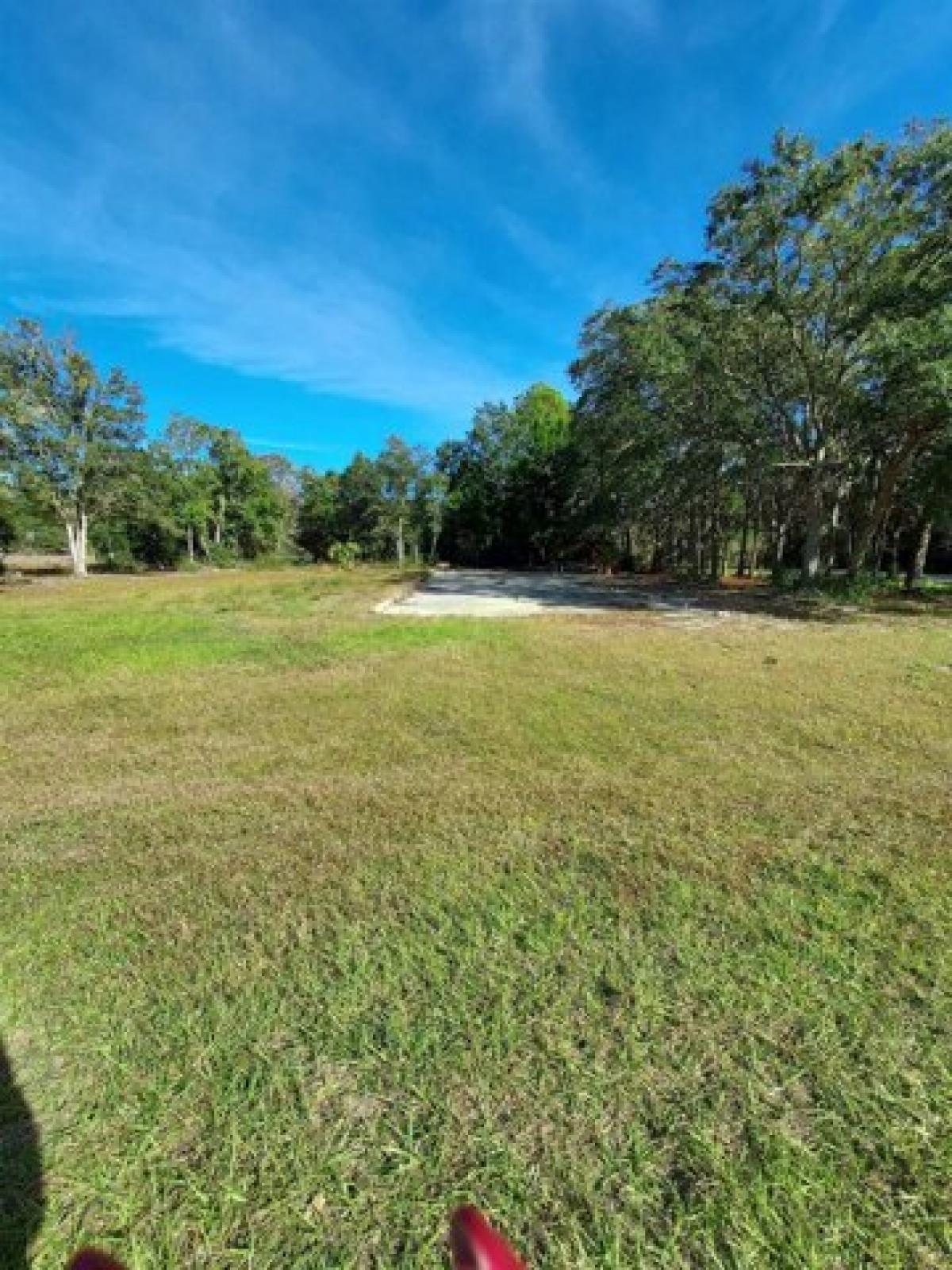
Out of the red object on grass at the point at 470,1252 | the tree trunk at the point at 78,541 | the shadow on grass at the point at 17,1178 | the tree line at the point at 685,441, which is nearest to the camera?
the red object on grass at the point at 470,1252

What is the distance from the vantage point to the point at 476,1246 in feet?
2.48

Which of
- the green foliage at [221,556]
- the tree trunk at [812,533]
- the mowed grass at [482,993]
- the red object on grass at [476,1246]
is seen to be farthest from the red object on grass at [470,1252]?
the green foliage at [221,556]

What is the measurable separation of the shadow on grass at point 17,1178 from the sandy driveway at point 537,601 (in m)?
9.47

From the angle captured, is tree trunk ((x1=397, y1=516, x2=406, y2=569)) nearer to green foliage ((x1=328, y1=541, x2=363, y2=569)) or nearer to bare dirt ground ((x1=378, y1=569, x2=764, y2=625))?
green foliage ((x1=328, y1=541, x2=363, y2=569))

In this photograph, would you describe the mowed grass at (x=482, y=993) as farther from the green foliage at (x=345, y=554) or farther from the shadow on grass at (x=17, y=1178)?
the green foliage at (x=345, y=554)

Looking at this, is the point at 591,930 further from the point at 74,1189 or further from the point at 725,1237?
the point at 74,1189

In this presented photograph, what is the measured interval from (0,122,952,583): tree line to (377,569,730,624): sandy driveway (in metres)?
4.00

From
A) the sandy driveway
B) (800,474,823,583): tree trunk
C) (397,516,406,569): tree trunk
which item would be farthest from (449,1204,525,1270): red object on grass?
(397,516,406,569): tree trunk

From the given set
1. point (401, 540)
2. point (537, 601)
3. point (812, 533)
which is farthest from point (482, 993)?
point (401, 540)

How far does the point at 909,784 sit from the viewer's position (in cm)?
→ 343

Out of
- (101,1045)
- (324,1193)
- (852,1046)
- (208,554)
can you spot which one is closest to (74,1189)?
(101,1045)

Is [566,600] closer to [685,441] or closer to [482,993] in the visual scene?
[685,441]

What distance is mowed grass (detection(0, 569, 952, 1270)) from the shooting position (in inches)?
49.7

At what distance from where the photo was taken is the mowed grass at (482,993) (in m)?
1.26
